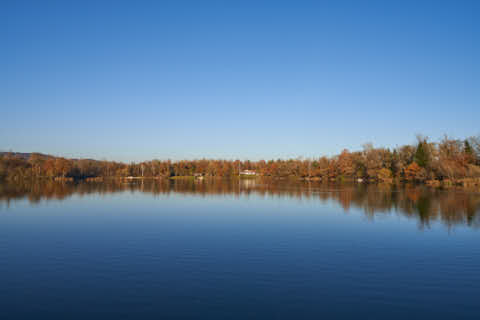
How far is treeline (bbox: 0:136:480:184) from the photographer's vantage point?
6906 cm

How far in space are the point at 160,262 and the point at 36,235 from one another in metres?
9.82

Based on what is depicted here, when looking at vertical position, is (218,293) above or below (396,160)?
below

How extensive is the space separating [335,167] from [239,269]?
11198 cm

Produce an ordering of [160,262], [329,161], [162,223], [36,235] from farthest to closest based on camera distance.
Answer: [329,161]
[162,223]
[36,235]
[160,262]

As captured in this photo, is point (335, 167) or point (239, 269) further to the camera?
point (335, 167)

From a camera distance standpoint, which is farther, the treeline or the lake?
the treeline

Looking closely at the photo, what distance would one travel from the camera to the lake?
8.91 meters

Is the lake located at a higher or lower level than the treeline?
lower

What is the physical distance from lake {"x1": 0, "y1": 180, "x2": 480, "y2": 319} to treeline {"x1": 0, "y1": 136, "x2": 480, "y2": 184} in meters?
54.3

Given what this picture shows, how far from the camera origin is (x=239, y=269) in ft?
40.3

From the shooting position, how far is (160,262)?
13.2 m

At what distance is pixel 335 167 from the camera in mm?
119000

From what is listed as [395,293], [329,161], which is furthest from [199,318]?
[329,161]

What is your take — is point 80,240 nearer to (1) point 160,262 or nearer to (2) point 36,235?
(2) point 36,235
